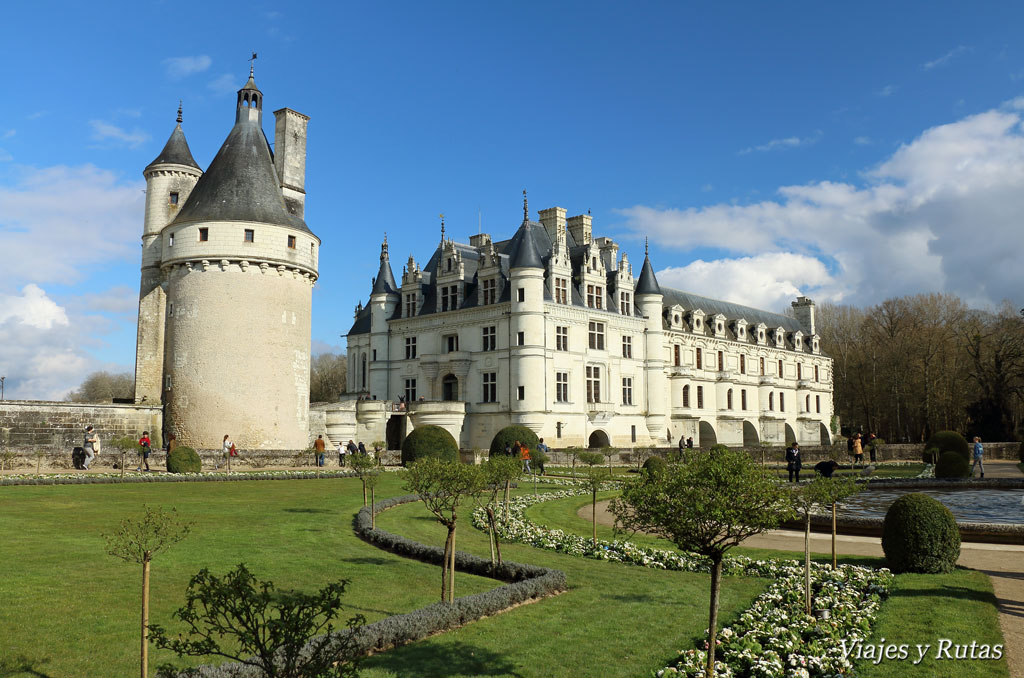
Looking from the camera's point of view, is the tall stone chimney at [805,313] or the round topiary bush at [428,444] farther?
the tall stone chimney at [805,313]

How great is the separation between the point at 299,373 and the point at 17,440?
11689 millimetres

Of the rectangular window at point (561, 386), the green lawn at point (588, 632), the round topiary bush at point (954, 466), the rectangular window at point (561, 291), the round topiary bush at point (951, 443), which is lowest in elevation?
the green lawn at point (588, 632)

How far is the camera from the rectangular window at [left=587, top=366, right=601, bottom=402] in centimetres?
4594

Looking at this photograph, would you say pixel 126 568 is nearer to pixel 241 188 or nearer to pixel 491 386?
pixel 241 188

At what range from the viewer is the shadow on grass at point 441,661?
23.8ft

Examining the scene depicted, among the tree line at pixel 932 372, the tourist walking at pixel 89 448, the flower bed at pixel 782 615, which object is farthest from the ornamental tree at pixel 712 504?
the tree line at pixel 932 372

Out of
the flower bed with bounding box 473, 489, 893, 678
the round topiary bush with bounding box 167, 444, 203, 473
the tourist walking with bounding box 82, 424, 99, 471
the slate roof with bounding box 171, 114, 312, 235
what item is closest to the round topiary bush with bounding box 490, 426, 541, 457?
the round topiary bush with bounding box 167, 444, 203, 473

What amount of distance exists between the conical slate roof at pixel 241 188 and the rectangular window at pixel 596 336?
17.9m

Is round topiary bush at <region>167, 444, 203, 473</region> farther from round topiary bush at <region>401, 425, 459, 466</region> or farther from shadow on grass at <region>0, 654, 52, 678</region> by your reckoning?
shadow on grass at <region>0, 654, 52, 678</region>

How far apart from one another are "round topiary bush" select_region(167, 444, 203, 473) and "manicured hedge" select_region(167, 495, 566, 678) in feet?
53.1

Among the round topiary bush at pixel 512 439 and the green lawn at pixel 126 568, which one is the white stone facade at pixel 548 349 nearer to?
the round topiary bush at pixel 512 439

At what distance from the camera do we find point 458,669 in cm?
737

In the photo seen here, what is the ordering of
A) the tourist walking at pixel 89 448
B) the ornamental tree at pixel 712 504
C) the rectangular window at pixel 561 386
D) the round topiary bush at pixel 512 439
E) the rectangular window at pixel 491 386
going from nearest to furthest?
the ornamental tree at pixel 712 504 < the tourist walking at pixel 89 448 < the round topiary bush at pixel 512 439 < the rectangular window at pixel 561 386 < the rectangular window at pixel 491 386

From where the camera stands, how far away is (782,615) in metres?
8.91
